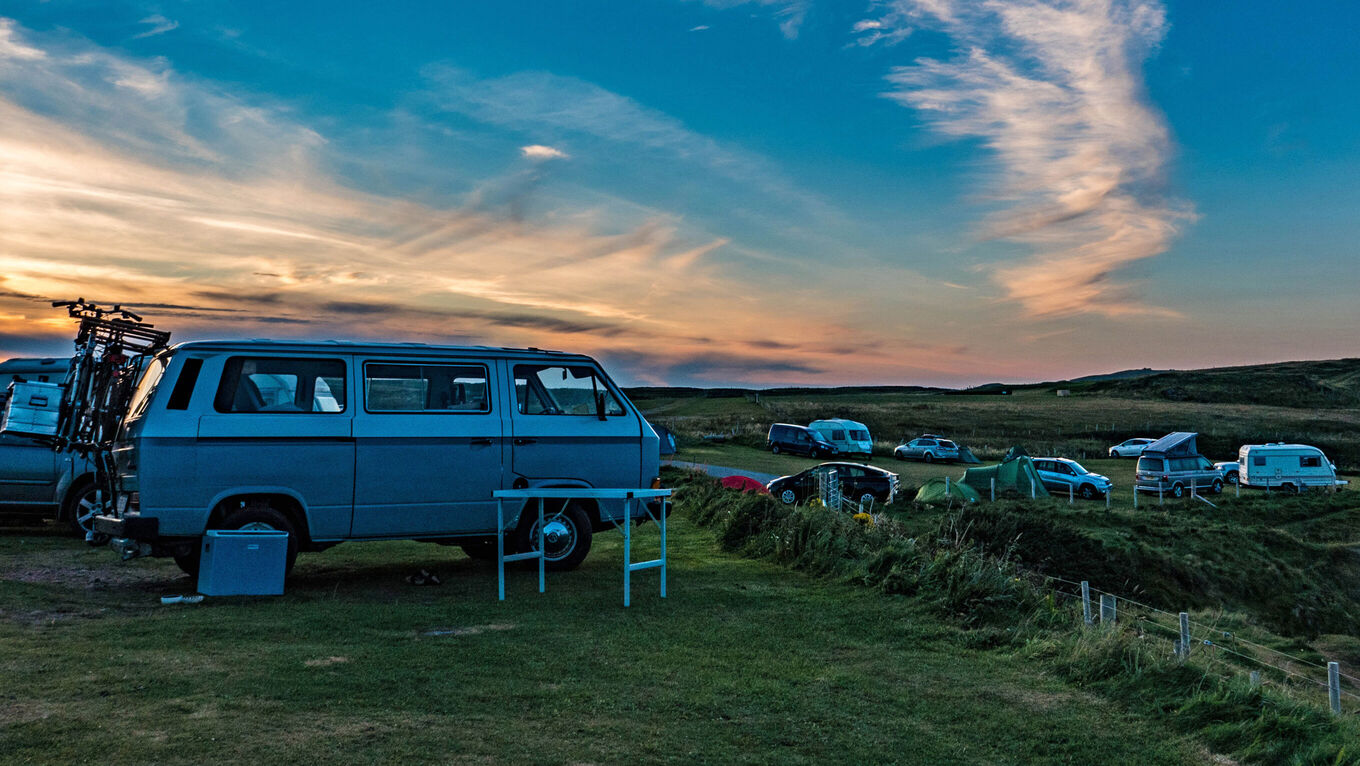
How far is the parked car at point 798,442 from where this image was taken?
167ft

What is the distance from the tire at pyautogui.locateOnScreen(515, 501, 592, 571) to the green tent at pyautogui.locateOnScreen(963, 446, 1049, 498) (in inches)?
1051

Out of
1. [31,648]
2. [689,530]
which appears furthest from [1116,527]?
[31,648]

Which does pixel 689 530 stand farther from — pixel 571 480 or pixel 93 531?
pixel 93 531

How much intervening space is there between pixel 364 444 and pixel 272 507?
1.12 metres

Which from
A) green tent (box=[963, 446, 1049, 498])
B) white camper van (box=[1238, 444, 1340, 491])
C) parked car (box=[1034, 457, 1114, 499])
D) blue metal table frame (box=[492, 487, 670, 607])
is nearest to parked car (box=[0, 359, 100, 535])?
blue metal table frame (box=[492, 487, 670, 607])

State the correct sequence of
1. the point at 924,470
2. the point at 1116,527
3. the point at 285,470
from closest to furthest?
1. the point at 285,470
2. the point at 1116,527
3. the point at 924,470

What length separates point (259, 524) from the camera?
1002cm

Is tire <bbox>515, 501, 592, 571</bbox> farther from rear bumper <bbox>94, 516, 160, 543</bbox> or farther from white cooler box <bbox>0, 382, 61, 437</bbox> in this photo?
white cooler box <bbox>0, 382, 61, 437</bbox>

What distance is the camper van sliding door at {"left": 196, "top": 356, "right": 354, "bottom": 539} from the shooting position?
986 centimetres

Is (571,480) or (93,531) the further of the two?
(571,480)

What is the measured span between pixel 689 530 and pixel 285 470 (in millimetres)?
8002

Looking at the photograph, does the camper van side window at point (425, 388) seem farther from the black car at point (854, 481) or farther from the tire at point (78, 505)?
the black car at point (854, 481)

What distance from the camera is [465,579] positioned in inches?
438

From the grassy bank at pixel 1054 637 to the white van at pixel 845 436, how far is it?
126 ft
